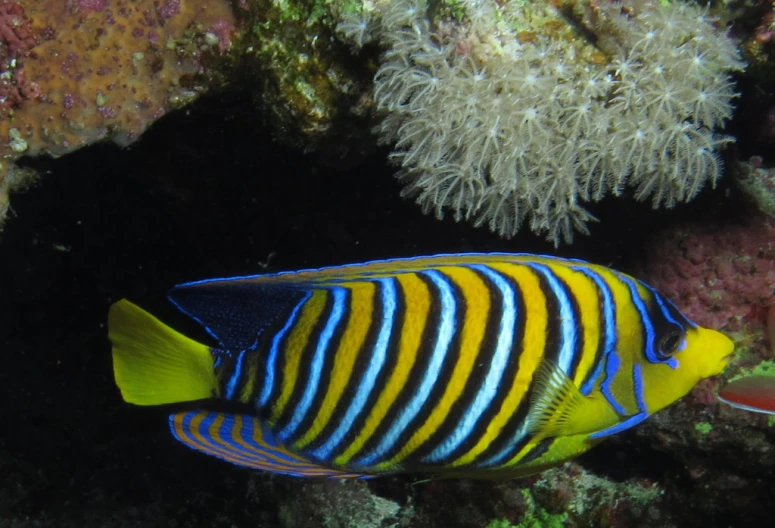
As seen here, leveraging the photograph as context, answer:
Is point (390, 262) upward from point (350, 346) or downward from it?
upward

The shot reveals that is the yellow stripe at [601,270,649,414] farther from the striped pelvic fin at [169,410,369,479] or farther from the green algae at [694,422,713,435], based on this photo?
the green algae at [694,422,713,435]

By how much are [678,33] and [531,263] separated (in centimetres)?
151

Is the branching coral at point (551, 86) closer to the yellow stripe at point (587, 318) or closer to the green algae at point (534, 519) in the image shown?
the yellow stripe at point (587, 318)

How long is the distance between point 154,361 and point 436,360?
0.86m

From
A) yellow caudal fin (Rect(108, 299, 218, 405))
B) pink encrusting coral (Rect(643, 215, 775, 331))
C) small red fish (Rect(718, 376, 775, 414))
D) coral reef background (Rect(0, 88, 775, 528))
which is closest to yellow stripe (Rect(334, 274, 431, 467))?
yellow caudal fin (Rect(108, 299, 218, 405))

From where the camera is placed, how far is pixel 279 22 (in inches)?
107

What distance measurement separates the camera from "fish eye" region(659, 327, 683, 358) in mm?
1654

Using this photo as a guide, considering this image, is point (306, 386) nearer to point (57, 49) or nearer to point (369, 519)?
point (57, 49)

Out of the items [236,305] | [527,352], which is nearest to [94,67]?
[236,305]

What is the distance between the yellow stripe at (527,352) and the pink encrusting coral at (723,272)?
81.4 inches

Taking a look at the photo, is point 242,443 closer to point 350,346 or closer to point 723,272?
point 350,346

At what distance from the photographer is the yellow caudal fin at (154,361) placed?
1.68 m

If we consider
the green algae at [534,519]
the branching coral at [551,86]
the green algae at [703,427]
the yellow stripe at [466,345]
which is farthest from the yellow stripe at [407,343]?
the green algae at [534,519]

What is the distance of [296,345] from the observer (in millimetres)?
1729
